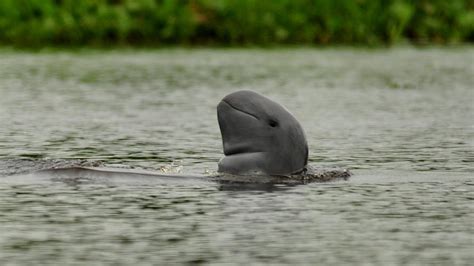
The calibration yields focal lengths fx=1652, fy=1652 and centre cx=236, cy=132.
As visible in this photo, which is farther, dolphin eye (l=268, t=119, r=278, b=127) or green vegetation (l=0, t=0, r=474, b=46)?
green vegetation (l=0, t=0, r=474, b=46)

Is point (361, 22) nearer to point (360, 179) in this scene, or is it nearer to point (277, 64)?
point (277, 64)

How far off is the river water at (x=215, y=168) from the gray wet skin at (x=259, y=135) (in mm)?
488

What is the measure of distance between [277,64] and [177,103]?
54.8ft

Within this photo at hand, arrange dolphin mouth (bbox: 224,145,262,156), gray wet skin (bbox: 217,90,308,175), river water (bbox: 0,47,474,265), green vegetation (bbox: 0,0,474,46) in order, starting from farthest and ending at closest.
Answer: green vegetation (bbox: 0,0,474,46)
dolphin mouth (bbox: 224,145,262,156)
gray wet skin (bbox: 217,90,308,175)
river water (bbox: 0,47,474,265)

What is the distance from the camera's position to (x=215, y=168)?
76.0 ft

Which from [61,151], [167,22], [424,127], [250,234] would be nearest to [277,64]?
[167,22]

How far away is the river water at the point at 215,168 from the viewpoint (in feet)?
52.4

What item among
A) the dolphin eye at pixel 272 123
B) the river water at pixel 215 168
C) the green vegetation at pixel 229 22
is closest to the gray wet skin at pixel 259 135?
the dolphin eye at pixel 272 123

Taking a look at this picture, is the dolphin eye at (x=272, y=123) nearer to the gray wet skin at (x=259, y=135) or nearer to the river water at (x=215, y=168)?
the gray wet skin at (x=259, y=135)

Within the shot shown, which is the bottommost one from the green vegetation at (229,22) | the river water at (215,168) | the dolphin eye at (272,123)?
the green vegetation at (229,22)

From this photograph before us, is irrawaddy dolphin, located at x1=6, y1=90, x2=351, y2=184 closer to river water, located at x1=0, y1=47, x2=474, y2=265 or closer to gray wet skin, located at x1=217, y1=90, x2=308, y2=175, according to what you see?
gray wet skin, located at x1=217, y1=90, x2=308, y2=175

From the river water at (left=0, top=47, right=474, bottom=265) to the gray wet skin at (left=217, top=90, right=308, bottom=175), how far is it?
488mm

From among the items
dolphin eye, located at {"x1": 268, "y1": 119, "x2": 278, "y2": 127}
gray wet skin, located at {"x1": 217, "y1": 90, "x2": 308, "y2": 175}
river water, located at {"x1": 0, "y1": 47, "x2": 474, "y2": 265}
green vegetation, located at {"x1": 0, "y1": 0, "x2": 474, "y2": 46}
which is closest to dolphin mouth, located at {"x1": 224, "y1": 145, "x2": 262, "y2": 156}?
gray wet skin, located at {"x1": 217, "y1": 90, "x2": 308, "y2": 175}

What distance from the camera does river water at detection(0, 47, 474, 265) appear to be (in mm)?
15969
